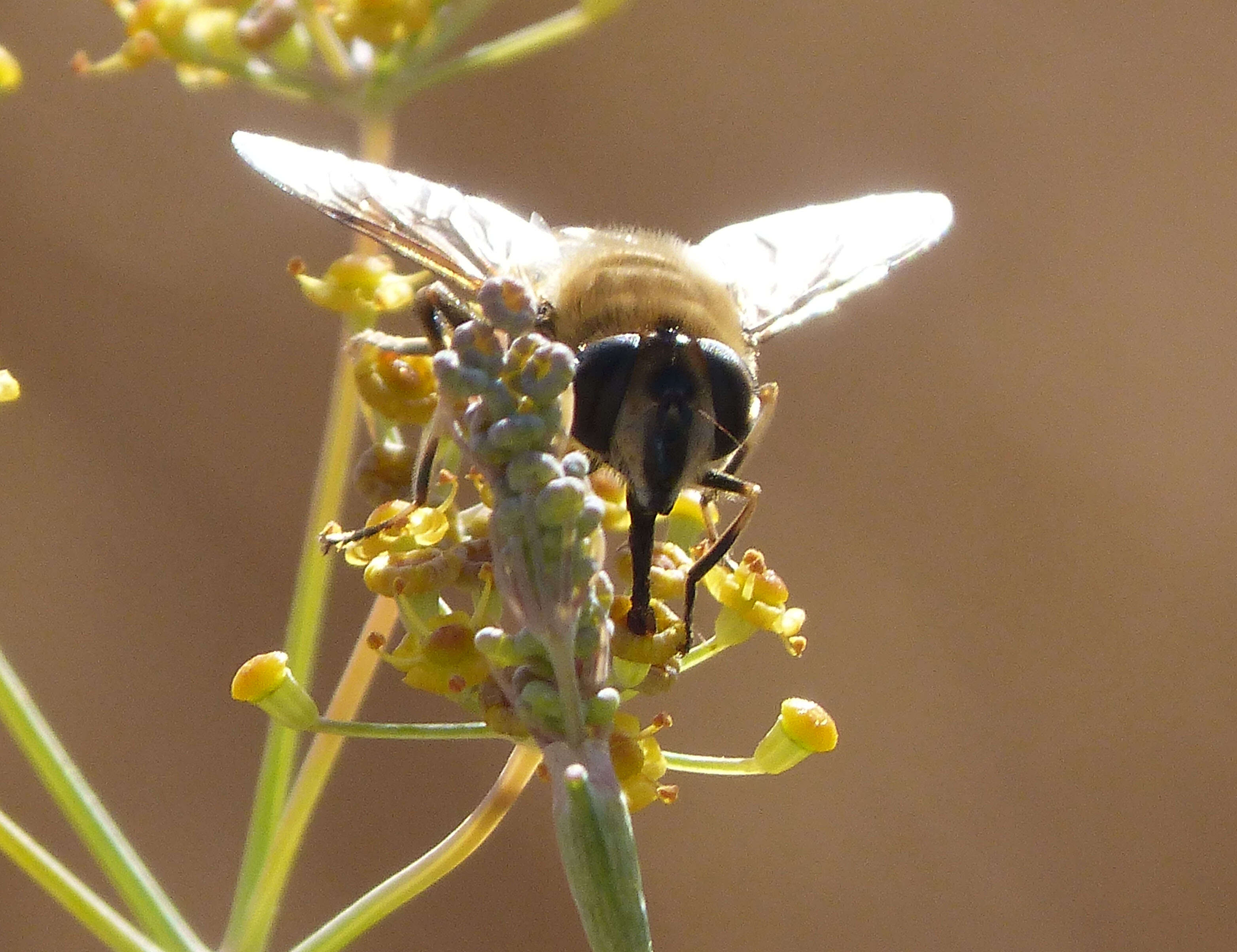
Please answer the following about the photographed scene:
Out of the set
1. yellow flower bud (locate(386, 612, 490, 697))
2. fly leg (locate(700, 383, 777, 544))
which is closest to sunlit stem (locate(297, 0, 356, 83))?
fly leg (locate(700, 383, 777, 544))

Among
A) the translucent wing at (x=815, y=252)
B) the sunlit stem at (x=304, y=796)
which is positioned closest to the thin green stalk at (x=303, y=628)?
the sunlit stem at (x=304, y=796)

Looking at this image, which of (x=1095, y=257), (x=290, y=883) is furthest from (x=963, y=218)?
(x=290, y=883)

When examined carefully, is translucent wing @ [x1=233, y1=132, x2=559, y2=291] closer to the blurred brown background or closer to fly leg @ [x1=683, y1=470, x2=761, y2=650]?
fly leg @ [x1=683, y1=470, x2=761, y2=650]

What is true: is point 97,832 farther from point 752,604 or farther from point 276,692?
point 752,604

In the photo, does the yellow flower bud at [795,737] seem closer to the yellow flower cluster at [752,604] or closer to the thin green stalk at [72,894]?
the yellow flower cluster at [752,604]

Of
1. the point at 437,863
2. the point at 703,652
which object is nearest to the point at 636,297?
the point at 703,652
